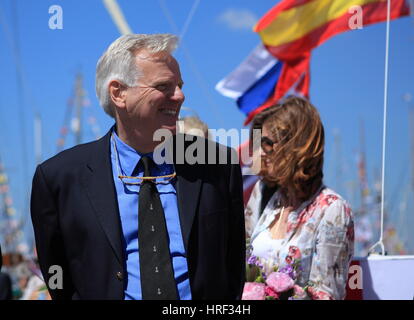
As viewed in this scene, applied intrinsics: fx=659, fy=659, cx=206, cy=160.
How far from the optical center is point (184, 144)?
3078 millimetres

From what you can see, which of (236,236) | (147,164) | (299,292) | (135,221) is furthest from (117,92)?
(299,292)

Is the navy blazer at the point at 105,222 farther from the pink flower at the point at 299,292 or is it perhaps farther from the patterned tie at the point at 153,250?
the pink flower at the point at 299,292

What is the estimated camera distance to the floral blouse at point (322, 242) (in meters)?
3.55

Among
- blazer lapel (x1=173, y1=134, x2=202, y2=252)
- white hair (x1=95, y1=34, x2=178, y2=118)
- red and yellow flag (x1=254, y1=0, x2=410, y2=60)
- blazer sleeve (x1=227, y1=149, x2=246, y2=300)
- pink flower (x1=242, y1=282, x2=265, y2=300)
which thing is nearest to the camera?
blazer lapel (x1=173, y1=134, x2=202, y2=252)

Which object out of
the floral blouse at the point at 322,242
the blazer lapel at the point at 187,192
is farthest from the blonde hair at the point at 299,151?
the blazer lapel at the point at 187,192

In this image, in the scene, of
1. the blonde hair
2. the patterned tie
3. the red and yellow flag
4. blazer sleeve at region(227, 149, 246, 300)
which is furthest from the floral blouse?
the red and yellow flag

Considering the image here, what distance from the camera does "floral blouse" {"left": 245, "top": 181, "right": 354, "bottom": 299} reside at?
355cm

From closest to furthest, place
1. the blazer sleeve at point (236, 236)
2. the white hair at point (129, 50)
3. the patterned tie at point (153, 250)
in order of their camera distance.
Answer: the patterned tie at point (153, 250) → the white hair at point (129, 50) → the blazer sleeve at point (236, 236)

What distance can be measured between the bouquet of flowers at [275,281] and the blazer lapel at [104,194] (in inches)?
42.9

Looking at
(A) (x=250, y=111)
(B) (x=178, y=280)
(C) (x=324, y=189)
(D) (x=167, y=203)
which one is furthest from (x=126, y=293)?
(A) (x=250, y=111)

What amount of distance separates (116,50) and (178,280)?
3.54 ft

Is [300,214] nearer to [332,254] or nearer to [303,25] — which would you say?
[332,254]

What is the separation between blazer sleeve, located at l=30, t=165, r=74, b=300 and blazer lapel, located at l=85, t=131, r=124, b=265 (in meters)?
0.21

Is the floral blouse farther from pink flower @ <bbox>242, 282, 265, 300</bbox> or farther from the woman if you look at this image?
pink flower @ <bbox>242, 282, 265, 300</bbox>
